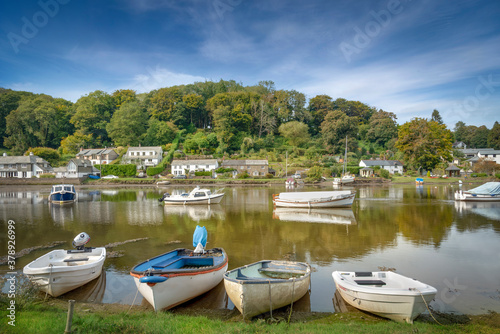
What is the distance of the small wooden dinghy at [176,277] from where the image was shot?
7.82 m

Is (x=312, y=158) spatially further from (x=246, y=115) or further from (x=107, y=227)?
(x=107, y=227)

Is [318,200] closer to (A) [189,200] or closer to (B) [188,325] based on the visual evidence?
(A) [189,200]

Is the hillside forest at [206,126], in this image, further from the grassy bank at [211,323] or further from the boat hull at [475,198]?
the grassy bank at [211,323]

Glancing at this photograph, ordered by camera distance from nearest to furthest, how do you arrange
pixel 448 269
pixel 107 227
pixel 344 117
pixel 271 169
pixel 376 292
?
pixel 376 292 < pixel 448 269 < pixel 107 227 < pixel 271 169 < pixel 344 117

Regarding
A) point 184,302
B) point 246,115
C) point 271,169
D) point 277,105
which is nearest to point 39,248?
point 184,302

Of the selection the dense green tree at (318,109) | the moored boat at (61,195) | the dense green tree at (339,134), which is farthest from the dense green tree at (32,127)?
the dense green tree at (318,109)

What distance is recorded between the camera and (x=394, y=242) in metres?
15.4

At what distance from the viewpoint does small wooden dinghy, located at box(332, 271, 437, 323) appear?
281 inches

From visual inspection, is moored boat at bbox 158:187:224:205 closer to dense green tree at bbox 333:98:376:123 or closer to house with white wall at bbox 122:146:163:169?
house with white wall at bbox 122:146:163:169

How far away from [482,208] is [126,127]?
76141mm

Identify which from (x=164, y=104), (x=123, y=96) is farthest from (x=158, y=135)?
(x=123, y=96)

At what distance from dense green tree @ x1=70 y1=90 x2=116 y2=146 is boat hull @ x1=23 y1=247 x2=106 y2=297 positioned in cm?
8408

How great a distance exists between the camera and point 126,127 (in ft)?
253

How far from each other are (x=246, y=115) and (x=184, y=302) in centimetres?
7818
